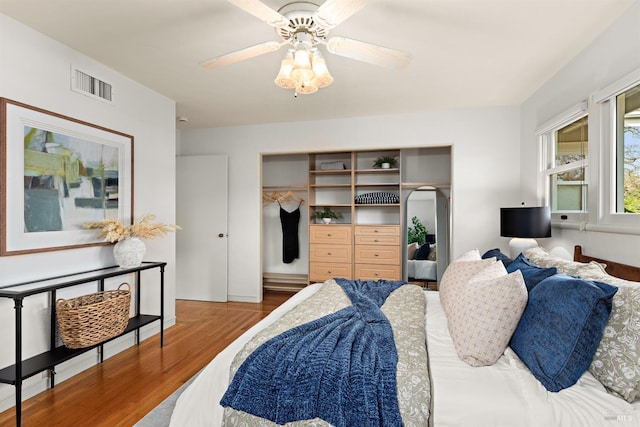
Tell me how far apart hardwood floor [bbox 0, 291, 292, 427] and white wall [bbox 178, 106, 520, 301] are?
140 centimetres

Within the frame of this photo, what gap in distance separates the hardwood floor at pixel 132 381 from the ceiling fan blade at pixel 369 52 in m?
2.53

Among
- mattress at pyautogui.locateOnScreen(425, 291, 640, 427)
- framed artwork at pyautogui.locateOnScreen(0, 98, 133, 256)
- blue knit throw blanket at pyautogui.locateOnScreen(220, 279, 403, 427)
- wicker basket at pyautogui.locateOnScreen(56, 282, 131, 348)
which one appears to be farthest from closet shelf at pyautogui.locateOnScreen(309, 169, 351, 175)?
mattress at pyautogui.locateOnScreen(425, 291, 640, 427)

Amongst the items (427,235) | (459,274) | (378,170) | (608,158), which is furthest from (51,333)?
(427,235)

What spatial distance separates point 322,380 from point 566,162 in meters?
2.98

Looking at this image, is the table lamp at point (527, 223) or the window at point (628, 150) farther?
the table lamp at point (527, 223)

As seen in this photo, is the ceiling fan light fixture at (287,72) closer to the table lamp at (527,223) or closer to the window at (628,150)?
the window at (628,150)

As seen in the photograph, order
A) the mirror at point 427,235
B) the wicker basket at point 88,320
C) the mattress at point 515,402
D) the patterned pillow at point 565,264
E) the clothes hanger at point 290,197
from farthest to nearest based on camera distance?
1. the clothes hanger at point 290,197
2. the mirror at point 427,235
3. the wicker basket at point 88,320
4. the patterned pillow at point 565,264
5. the mattress at point 515,402

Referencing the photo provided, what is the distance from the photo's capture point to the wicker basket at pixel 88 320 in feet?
7.86

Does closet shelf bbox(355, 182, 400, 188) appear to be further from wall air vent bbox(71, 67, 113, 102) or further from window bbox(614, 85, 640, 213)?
wall air vent bbox(71, 67, 113, 102)

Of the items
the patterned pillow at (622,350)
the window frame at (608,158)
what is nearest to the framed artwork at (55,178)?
the patterned pillow at (622,350)

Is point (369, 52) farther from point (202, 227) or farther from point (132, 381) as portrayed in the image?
point (202, 227)

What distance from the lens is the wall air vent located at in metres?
2.75

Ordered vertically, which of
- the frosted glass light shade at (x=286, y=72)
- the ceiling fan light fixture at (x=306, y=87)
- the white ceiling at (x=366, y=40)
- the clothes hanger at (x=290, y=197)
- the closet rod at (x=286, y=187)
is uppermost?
the white ceiling at (x=366, y=40)

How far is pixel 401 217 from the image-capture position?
4.74 metres
